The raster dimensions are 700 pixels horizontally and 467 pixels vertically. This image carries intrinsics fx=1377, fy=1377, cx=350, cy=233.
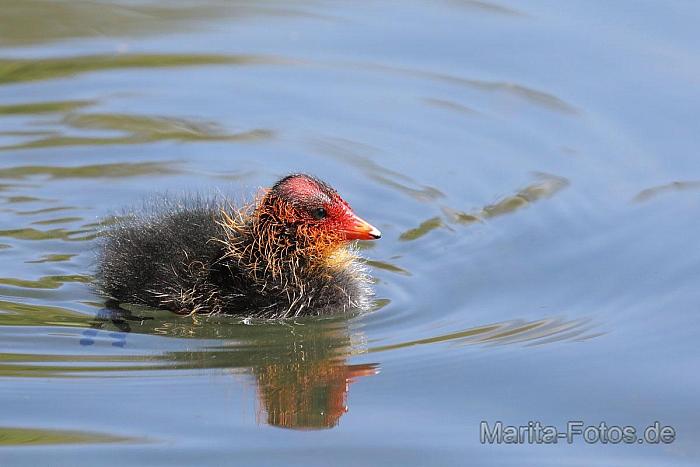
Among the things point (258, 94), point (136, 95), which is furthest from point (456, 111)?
point (136, 95)

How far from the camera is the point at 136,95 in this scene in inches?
416

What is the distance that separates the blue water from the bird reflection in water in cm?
2

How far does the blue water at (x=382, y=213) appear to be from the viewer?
6.07 metres

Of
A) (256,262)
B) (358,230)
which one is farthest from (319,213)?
(256,262)

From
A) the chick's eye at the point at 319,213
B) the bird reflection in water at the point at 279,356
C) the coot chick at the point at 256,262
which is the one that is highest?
the chick's eye at the point at 319,213

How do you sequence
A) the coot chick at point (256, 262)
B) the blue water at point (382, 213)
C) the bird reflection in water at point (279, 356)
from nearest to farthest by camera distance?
the blue water at point (382, 213) → the bird reflection in water at point (279, 356) → the coot chick at point (256, 262)

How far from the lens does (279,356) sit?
6.89m

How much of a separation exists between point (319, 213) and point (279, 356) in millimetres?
924

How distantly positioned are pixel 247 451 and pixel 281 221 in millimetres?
1924

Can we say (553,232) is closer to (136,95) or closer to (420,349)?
(420,349)

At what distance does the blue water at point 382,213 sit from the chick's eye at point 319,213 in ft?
1.88

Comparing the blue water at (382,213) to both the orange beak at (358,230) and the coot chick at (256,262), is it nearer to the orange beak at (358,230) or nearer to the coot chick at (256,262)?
the coot chick at (256,262)

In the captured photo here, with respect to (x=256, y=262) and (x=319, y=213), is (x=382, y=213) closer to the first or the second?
(x=319, y=213)

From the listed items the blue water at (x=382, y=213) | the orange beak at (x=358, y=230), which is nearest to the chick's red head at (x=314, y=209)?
the orange beak at (x=358, y=230)
